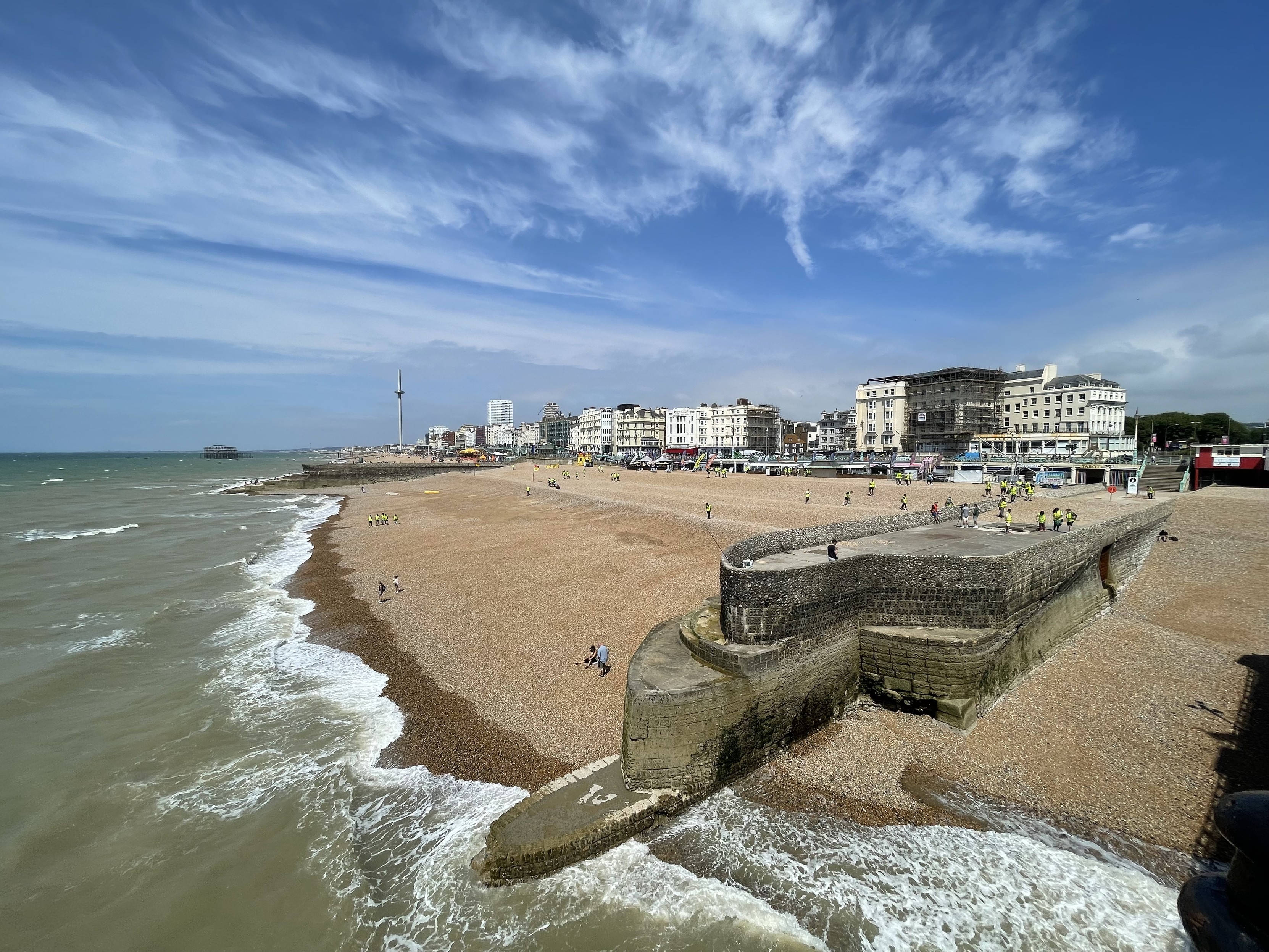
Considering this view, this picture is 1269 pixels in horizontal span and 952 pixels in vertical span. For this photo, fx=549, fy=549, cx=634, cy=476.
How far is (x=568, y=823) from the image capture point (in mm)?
8500

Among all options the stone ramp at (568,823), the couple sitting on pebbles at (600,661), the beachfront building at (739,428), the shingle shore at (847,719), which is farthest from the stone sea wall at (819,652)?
the beachfront building at (739,428)

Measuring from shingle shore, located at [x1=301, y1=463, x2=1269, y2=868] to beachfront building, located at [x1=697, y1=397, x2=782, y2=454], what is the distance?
80.3 m

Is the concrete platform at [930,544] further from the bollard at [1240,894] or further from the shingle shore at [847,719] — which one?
the bollard at [1240,894]

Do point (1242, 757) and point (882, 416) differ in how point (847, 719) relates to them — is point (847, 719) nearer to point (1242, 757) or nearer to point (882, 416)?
point (1242, 757)

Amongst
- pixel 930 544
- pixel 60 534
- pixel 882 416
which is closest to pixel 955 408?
pixel 882 416

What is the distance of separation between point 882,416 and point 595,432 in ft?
244

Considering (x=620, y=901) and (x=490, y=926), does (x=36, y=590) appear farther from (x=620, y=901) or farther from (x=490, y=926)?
(x=620, y=901)

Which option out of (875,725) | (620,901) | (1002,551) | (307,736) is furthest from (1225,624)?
(307,736)

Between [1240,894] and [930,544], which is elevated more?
[1240,894]

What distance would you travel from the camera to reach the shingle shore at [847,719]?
9.84 metres

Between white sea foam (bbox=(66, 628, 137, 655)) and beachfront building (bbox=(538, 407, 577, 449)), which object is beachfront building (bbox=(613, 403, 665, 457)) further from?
white sea foam (bbox=(66, 628, 137, 655))

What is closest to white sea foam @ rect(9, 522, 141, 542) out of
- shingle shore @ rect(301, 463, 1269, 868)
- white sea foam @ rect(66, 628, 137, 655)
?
shingle shore @ rect(301, 463, 1269, 868)

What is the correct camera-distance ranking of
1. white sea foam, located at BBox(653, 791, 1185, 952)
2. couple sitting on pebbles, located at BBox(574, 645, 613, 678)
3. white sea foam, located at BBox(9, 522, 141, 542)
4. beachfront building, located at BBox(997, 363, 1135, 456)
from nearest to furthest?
white sea foam, located at BBox(653, 791, 1185, 952)
couple sitting on pebbles, located at BBox(574, 645, 613, 678)
white sea foam, located at BBox(9, 522, 141, 542)
beachfront building, located at BBox(997, 363, 1135, 456)

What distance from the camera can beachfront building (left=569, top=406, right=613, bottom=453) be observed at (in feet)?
446
